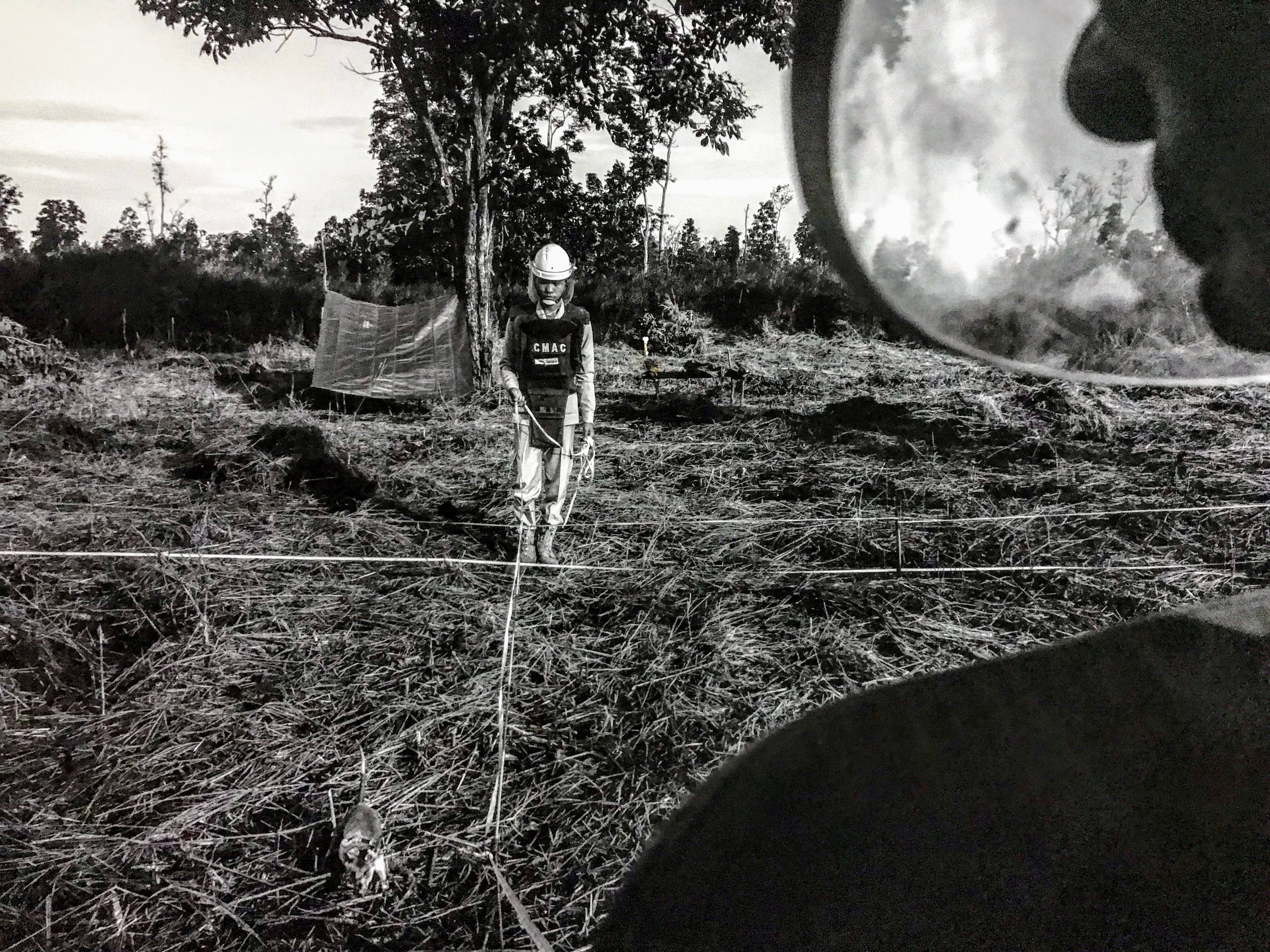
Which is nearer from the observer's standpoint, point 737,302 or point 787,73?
point 787,73

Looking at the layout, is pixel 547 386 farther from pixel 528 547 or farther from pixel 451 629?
pixel 451 629

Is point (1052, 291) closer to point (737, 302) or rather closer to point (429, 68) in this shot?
point (429, 68)

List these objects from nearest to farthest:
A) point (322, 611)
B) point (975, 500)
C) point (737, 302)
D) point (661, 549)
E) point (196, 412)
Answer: point (322, 611), point (661, 549), point (975, 500), point (196, 412), point (737, 302)

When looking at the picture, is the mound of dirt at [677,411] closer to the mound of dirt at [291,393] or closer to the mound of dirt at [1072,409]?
the mound of dirt at [291,393]

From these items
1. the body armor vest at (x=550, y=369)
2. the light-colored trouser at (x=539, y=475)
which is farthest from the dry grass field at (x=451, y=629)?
the body armor vest at (x=550, y=369)

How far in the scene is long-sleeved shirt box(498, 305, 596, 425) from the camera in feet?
11.1

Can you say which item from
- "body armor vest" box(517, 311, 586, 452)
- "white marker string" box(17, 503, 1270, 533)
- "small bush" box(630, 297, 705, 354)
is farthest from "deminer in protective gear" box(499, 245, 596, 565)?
"small bush" box(630, 297, 705, 354)

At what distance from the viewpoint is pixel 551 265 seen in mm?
3266

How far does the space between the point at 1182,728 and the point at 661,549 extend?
2.24 m

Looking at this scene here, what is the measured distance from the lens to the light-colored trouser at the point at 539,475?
351 cm

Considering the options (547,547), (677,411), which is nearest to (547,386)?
(547,547)

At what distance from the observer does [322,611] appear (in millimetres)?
3021

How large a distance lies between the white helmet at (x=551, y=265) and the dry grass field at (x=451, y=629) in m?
1.26

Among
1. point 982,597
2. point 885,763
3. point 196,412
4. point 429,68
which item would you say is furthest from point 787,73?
point 196,412
